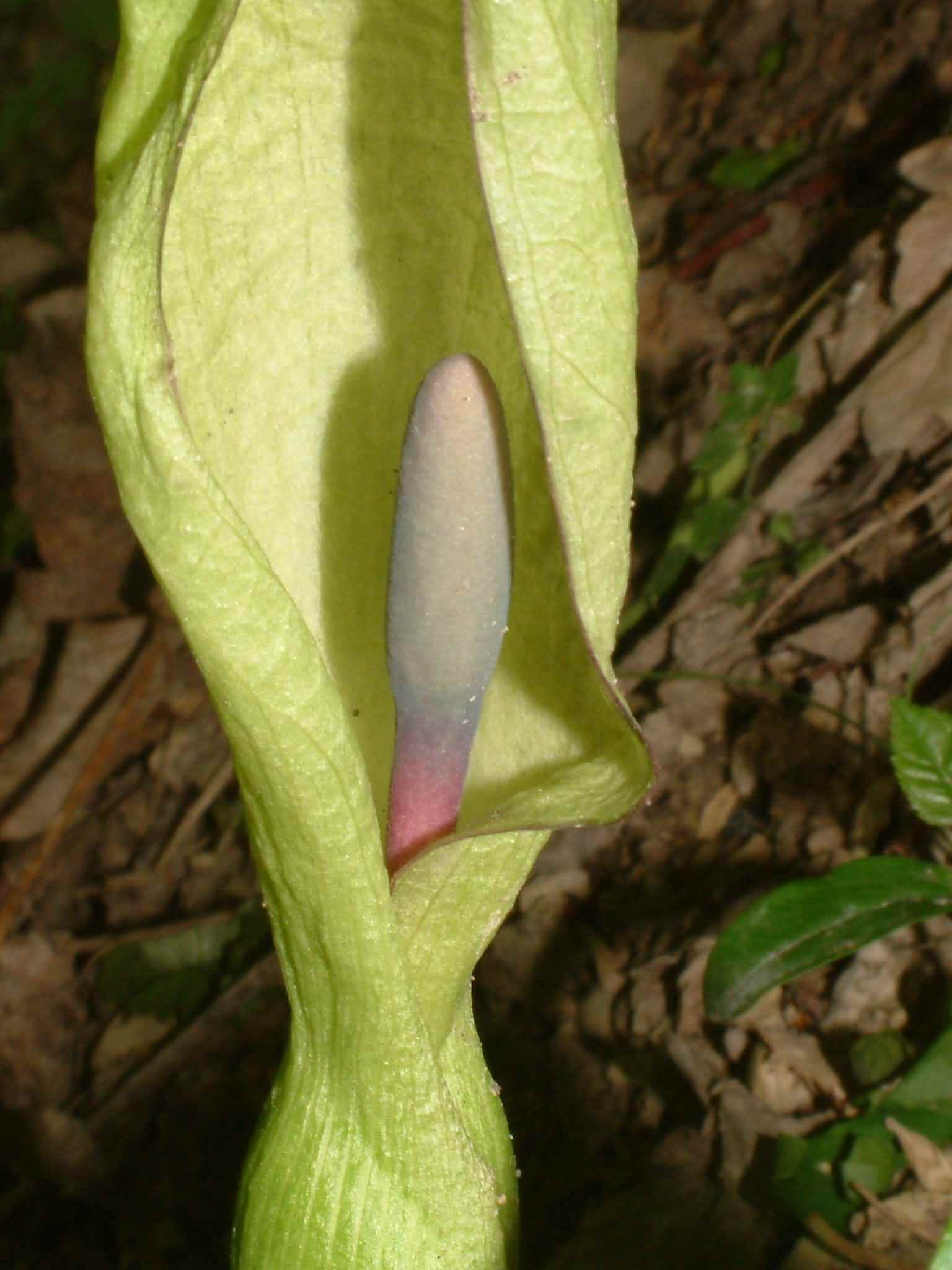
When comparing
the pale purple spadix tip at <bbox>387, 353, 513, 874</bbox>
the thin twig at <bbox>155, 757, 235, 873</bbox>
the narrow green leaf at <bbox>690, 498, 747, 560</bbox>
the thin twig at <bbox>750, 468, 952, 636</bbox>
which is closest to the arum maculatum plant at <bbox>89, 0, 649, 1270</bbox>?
the pale purple spadix tip at <bbox>387, 353, 513, 874</bbox>

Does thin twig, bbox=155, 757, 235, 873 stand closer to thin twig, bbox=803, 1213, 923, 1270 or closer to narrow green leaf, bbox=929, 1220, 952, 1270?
thin twig, bbox=803, 1213, 923, 1270

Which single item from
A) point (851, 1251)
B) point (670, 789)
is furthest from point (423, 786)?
point (670, 789)

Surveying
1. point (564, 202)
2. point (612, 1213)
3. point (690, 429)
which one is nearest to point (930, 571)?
point (690, 429)

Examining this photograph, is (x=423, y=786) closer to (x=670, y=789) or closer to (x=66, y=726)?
(x=670, y=789)

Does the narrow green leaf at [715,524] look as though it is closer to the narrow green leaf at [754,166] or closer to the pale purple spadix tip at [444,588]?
the narrow green leaf at [754,166]

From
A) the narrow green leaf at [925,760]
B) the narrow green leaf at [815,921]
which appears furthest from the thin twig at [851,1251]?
the narrow green leaf at [925,760]
